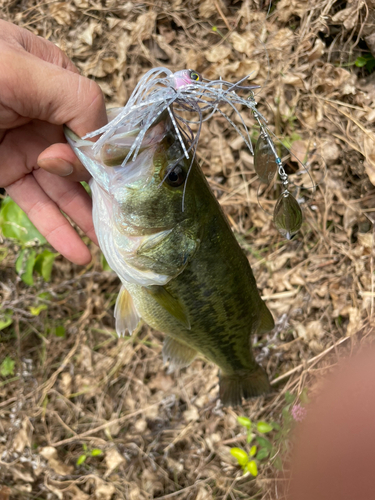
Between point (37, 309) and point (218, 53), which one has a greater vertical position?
point (218, 53)

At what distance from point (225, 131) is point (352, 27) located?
1243mm

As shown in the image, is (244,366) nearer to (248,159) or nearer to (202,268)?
(202,268)

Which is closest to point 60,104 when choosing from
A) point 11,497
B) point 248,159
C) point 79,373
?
point 248,159

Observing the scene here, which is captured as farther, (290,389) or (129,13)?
(129,13)

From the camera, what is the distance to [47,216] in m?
2.20

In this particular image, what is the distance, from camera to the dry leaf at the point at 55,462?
10.2 feet

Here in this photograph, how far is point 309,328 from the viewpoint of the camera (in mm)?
3168

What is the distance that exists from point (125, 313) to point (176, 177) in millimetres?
969

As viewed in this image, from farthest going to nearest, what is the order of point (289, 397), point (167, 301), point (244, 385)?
point (289, 397) → point (244, 385) → point (167, 301)

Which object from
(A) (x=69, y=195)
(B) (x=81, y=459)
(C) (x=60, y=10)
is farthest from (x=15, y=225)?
(C) (x=60, y=10)

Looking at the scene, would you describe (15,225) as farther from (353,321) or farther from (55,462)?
(353,321)

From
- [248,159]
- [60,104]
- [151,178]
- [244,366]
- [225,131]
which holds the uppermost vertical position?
[60,104]

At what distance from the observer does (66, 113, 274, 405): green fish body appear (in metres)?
1.50

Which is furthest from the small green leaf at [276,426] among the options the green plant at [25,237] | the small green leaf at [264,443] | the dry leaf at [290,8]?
the dry leaf at [290,8]
